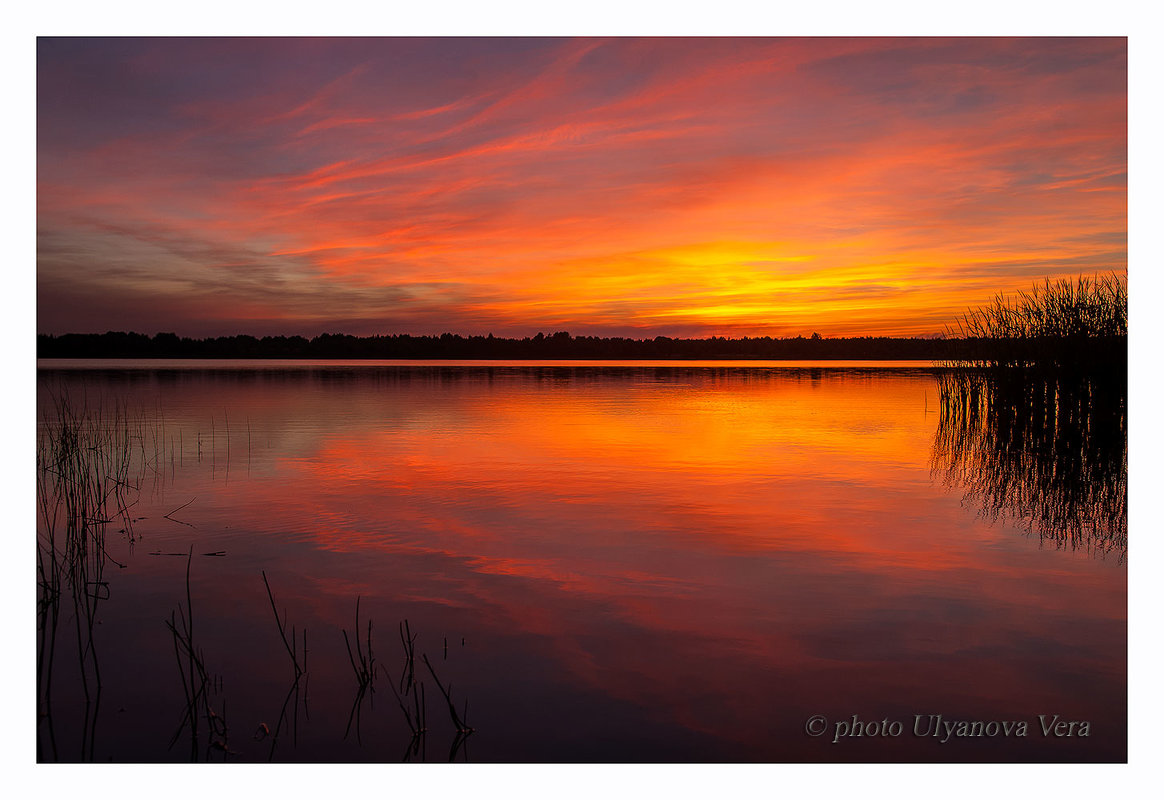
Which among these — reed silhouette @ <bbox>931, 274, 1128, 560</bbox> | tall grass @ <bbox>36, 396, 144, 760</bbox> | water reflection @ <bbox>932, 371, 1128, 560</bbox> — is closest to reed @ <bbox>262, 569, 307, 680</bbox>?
tall grass @ <bbox>36, 396, 144, 760</bbox>

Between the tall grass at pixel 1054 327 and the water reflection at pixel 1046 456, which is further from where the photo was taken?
the tall grass at pixel 1054 327

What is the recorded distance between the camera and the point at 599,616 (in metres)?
3.99

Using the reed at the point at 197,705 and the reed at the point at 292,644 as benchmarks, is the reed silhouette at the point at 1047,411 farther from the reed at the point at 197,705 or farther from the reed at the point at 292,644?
the reed at the point at 197,705

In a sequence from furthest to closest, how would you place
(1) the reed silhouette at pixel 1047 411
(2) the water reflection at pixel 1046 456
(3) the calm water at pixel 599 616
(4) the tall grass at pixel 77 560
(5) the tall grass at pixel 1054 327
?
(5) the tall grass at pixel 1054 327, (1) the reed silhouette at pixel 1047 411, (2) the water reflection at pixel 1046 456, (4) the tall grass at pixel 77 560, (3) the calm water at pixel 599 616

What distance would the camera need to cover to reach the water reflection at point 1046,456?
6.23m

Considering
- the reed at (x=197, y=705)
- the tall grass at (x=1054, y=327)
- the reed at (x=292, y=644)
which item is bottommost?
the reed at (x=197, y=705)

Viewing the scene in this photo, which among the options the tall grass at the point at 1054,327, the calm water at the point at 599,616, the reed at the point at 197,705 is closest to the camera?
the reed at the point at 197,705

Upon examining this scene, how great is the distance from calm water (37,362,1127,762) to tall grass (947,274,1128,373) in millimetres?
3779

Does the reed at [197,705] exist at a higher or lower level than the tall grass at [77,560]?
lower

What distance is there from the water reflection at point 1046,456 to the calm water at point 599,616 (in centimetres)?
26

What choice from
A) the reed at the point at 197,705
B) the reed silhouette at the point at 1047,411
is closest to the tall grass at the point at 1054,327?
the reed silhouette at the point at 1047,411

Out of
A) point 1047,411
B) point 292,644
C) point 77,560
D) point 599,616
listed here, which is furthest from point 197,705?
point 1047,411

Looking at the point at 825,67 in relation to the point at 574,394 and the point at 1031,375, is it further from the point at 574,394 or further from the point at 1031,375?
the point at 574,394
